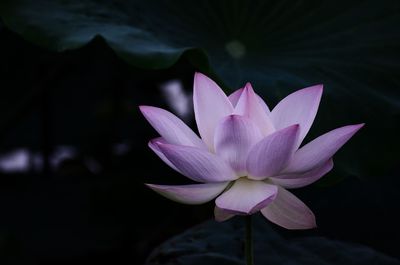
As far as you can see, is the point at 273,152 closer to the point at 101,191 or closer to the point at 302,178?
the point at 302,178

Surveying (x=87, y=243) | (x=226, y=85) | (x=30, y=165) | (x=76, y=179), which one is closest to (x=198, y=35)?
(x=226, y=85)

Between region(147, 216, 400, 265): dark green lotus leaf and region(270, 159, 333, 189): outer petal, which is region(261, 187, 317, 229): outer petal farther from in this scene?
region(147, 216, 400, 265): dark green lotus leaf

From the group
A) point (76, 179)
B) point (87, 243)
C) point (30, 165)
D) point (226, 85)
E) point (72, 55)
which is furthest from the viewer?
point (30, 165)

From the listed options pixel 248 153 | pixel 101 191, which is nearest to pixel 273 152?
pixel 248 153

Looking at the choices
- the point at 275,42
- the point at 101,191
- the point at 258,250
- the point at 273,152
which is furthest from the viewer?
the point at 101,191

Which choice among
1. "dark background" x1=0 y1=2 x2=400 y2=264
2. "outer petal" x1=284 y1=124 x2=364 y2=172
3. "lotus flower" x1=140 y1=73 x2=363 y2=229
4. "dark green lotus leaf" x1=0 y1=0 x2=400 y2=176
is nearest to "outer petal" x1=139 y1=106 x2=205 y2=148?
"lotus flower" x1=140 y1=73 x2=363 y2=229

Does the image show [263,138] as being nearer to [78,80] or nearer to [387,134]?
[387,134]
